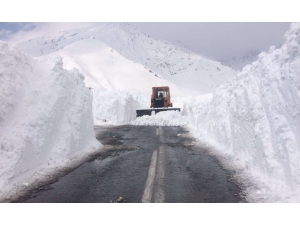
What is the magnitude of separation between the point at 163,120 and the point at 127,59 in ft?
112

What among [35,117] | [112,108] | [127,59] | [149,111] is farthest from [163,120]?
[127,59]

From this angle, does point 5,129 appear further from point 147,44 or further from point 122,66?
point 147,44

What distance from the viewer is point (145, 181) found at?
5.48 metres

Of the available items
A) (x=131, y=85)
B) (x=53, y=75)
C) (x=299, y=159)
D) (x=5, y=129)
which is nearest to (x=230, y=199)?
(x=299, y=159)

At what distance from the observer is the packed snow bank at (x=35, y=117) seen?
5.73 metres

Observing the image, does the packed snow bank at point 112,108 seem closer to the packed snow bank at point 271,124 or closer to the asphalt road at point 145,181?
the asphalt road at point 145,181

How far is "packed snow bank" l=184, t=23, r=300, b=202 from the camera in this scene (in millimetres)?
4867

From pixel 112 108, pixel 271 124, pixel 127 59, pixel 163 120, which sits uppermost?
pixel 127 59

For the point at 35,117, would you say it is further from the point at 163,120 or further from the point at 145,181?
the point at 163,120

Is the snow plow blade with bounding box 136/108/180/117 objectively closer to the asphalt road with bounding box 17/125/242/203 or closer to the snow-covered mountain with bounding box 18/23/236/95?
the asphalt road with bounding box 17/125/242/203

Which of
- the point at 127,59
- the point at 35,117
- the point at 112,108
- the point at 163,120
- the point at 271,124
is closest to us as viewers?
the point at 271,124

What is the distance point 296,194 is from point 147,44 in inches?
2719

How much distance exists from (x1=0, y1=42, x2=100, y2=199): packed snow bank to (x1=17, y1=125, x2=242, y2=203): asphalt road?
808mm

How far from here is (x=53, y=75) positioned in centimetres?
839
